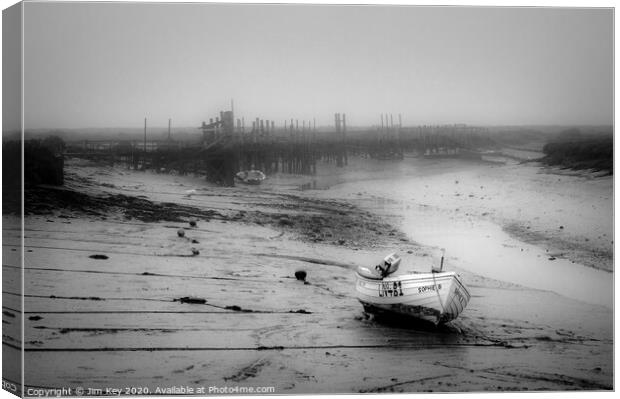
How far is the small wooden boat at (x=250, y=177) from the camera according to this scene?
810 centimetres

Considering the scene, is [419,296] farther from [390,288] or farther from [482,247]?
[482,247]

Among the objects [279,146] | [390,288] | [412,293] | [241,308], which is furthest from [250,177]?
[412,293]

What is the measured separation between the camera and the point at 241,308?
304 inches

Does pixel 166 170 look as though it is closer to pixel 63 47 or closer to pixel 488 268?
pixel 63 47

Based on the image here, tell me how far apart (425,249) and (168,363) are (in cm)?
264

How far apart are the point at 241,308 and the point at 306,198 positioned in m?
1.25

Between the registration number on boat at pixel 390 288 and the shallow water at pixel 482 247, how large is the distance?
1.81 ft

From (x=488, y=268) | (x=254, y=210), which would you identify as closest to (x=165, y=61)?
(x=254, y=210)

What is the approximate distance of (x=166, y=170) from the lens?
807 centimetres

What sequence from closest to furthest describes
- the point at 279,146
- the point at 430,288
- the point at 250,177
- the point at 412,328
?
the point at 430,288, the point at 412,328, the point at 279,146, the point at 250,177

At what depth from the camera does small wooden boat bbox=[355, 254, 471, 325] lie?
7586 mm

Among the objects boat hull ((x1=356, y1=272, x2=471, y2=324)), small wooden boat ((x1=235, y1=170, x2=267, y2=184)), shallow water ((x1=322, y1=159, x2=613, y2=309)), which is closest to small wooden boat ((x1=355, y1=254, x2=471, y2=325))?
boat hull ((x1=356, y1=272, x2=471, y2=324))

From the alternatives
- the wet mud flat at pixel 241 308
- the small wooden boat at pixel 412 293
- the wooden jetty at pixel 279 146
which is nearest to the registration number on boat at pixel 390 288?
the small wooden boat at pixel 412 293

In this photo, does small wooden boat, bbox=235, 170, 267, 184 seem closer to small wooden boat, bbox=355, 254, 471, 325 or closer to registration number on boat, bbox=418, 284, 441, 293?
small wooden boat, bbox=355, 254, 471, 325
